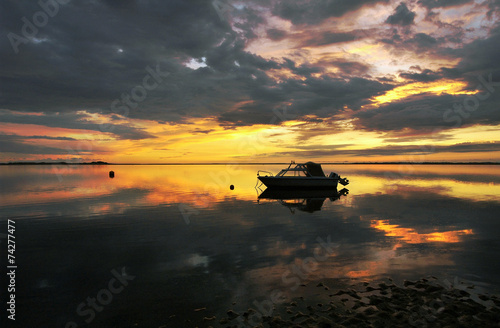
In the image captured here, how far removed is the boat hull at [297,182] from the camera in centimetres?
4212

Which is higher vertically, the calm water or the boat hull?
the boat hull

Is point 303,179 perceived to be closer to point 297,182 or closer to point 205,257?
point 297,182

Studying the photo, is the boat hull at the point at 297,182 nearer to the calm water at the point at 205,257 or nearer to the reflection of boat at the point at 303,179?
the reflection of boat at the point at 303,179

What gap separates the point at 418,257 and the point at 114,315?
469 inches

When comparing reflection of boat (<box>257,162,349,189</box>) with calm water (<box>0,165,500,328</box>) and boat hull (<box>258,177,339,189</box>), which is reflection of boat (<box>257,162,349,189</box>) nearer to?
boat hull (<box>258,177,339,189</box>)

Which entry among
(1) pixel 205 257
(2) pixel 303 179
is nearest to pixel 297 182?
(2) pixel 303 179

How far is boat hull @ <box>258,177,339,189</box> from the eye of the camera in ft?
138

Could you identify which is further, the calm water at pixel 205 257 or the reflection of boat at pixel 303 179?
the reflection of boat at pixel 303 179

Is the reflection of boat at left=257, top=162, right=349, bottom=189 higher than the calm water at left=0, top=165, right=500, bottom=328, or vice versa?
the reflection of boat at left=257, top=162, right=349, bottom=189

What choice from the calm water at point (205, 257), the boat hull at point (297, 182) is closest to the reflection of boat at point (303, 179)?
the boat hull at point (297, 182)

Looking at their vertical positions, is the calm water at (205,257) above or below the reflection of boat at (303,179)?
below

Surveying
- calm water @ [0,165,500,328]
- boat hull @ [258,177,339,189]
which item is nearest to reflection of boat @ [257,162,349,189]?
boat hull @ [258,177,339,189]

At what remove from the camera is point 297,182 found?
42.6 meters

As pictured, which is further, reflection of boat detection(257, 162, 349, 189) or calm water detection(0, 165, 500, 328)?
reflection of boat detection(257, 162, 349, 189)
